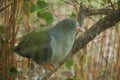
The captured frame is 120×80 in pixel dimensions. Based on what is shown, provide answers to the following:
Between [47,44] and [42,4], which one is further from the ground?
[42,4]

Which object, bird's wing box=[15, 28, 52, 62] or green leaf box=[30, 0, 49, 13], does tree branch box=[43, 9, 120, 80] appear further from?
green leaf box=[30, 0, 49, 13]

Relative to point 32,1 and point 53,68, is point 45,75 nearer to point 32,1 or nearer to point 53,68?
point 53,68

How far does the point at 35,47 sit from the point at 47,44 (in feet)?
0.27

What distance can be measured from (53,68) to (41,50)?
18cm

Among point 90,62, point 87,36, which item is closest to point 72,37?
point 87,36

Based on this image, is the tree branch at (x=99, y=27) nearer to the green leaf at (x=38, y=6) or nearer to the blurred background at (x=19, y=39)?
the blurred background at (x=19, y=39)

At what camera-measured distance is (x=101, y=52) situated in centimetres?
223

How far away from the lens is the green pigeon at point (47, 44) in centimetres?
185

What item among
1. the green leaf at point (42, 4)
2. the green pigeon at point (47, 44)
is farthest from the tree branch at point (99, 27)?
the green leaf at point (42, 4)

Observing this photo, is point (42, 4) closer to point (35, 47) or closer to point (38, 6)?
point (38, 6)

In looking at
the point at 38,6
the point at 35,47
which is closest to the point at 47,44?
the point at 35,47

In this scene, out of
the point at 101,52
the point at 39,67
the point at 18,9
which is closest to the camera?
the point at 18,9

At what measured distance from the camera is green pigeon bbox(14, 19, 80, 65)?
185 centimetres

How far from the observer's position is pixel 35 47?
6.05 ft
